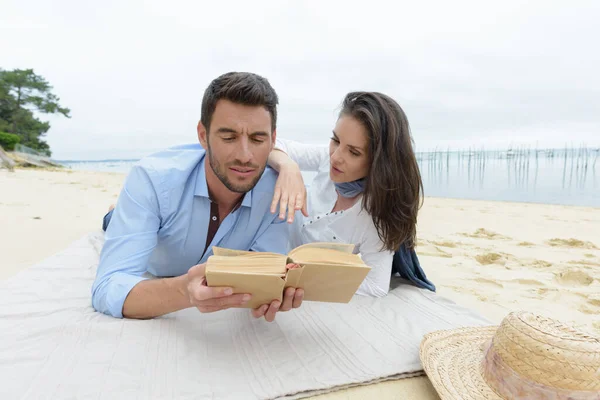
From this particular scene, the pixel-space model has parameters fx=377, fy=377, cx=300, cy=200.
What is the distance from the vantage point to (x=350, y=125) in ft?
9.08

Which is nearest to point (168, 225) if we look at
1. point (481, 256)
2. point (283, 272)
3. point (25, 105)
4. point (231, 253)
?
point (231, 253)

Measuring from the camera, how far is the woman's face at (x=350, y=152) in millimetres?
2732

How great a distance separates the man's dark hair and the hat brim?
162cm

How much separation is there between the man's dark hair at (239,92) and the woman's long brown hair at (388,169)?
2.43 ft

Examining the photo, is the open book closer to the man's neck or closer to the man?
the man

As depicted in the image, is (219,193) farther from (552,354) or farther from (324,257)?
(552,354)

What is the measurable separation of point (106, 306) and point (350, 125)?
6.49ft

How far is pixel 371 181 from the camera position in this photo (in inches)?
106

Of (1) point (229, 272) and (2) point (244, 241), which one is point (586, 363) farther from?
(2) point (244, 241)

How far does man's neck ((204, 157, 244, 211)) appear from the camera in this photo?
2.55 metres

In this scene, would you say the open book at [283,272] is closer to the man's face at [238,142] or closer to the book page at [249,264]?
the book page at [249,264]

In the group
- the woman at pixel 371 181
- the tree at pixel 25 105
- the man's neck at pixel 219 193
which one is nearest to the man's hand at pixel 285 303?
the woman at pixel 371 181

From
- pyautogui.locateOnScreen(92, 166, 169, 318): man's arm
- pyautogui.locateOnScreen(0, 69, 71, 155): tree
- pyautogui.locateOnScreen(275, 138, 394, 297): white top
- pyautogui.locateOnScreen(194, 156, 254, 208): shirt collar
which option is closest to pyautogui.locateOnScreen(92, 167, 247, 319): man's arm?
pyautogui.locateOnScreen(92, 166, 169, 318): man's arm

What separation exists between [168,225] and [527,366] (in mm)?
2085
